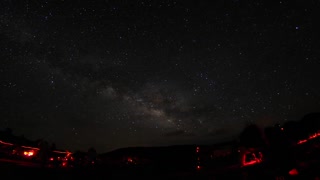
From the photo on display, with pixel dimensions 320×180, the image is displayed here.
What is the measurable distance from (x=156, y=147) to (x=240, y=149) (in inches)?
826

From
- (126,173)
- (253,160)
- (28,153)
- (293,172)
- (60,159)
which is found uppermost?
(28,153)

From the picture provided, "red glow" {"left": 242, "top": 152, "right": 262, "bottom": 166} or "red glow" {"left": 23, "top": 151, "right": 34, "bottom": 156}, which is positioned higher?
"red glow" {"left": 23, "top": 151, "right": 34, "bottom": 156}

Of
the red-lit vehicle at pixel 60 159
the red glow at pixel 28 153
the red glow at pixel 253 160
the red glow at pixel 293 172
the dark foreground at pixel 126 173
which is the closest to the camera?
the red glow at pixel 293 172

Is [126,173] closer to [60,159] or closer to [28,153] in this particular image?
[60,159]

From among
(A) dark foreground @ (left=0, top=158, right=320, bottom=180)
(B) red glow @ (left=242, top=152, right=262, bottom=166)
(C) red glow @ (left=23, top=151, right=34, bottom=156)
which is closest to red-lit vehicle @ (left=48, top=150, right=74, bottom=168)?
(A) dark foreground @ (left=0, top=158, right=320, bottom=180)

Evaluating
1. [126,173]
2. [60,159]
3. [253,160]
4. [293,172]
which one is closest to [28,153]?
[60,159]

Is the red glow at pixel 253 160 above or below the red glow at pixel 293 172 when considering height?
above

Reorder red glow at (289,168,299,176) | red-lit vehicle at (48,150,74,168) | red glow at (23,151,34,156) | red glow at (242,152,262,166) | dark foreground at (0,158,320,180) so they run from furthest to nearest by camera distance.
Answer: red-lit vehicle at (48,150,74,168) → red glow at (23,151,34,156) → dark foreground at (0,158,320,180) → red glow at (242,152,262,166) → red glow at (289,168,299,176)

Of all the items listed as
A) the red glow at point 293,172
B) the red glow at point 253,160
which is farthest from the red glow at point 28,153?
the red glow at point 293,172

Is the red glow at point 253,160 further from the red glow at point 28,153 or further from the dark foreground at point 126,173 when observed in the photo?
the red glow at point 28,153

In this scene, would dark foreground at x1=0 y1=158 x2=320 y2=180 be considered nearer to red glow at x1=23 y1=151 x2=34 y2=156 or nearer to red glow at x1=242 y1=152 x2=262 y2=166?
red glow at x1=242 y1=152 x2=262 y2=166

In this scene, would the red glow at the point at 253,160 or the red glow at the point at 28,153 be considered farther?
the red glow at the point at 28,153

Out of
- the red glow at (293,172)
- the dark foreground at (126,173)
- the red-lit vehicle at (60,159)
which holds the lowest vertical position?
the red glow at (293,172)

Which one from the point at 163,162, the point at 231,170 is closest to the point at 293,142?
the point at 231,170
